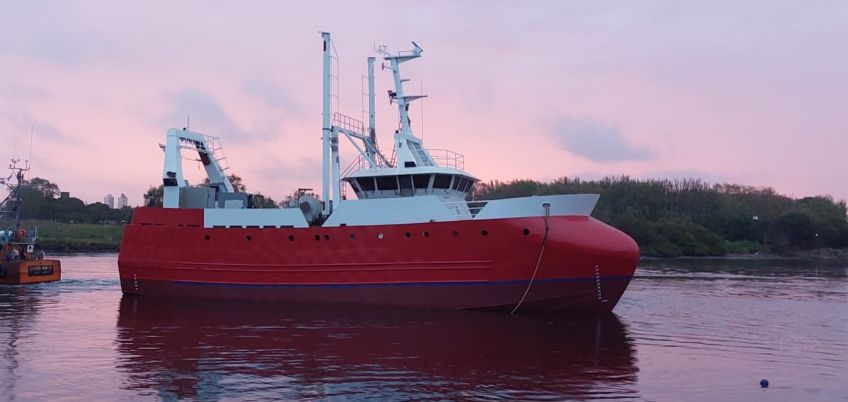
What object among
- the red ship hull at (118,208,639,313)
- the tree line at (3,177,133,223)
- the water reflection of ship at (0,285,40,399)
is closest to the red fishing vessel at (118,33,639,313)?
the red ship hull at (118,208,639,313)

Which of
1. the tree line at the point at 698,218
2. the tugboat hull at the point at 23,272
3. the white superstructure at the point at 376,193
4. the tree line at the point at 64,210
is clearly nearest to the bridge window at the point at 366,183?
the white superstructure at the point at 376,193

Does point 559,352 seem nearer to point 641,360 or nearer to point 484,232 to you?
point 641,360

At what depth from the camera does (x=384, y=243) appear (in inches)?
675

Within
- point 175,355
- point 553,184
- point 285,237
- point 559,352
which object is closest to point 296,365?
point 175,355

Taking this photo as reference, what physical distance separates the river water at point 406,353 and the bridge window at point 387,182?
3.36 m

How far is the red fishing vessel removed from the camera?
53.1 feet

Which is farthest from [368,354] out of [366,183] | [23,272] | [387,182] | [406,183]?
[23,272]

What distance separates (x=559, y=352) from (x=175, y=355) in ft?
21.7

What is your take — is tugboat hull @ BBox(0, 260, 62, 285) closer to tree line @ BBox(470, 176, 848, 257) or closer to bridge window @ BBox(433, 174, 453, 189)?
bridge window @ BBox(433, 174, 453, 189)

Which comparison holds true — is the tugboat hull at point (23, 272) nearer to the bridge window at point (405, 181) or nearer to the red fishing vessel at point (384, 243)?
the red fishing vessel at point (384, 243)

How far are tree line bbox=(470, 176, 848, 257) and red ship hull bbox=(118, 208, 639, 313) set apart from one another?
Result: 45.0 meters

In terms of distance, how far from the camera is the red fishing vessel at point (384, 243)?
1619 cm

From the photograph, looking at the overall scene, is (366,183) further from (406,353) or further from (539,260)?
(406,353)

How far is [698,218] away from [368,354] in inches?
3015
